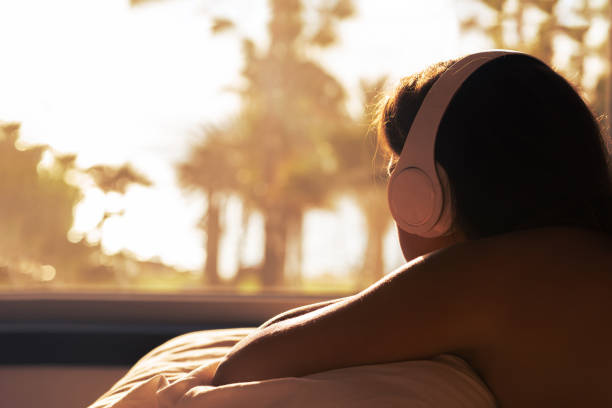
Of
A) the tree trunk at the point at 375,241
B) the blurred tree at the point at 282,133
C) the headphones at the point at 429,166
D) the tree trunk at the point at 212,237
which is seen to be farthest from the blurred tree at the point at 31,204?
the tree trunk at the point at 375,241

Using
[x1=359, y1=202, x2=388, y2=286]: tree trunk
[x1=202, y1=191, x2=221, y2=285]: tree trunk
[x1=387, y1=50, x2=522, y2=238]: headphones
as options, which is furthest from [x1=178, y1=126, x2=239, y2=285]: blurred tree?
[x1=387, y1=50, x2=522, y2=238]: headphones

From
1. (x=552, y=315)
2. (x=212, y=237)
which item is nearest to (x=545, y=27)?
(x=552, y=315)

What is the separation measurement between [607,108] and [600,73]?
0.40 meters

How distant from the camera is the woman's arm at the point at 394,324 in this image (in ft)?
1.88

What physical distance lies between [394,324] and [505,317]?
11 centimetres

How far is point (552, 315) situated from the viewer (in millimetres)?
584

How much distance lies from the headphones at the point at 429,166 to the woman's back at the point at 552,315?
0.32 feet

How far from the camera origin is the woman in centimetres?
58

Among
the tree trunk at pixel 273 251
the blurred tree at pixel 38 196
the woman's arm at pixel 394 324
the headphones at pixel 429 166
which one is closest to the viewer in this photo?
the woman's arm at pixel 394 324

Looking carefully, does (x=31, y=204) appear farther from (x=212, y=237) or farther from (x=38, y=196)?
(x=212, y=237)

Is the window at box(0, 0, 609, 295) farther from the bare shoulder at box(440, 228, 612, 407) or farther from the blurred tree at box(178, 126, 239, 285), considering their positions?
the bare shoulder at box(440, 228, 612, 407)

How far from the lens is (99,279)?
4.55 meters

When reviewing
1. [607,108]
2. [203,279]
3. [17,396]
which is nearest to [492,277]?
[17,396]

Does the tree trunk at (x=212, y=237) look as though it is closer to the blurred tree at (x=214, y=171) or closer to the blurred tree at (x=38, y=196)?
the blurred tree at (x=214, y=171)
